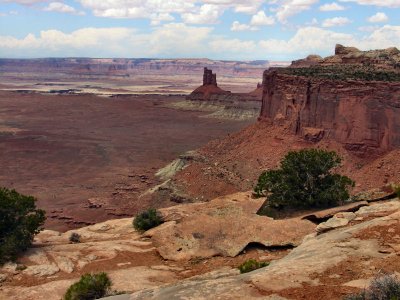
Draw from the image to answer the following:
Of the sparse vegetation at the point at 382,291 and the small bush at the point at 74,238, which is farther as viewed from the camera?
the small bush at the point at 74,238

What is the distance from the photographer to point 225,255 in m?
18.1

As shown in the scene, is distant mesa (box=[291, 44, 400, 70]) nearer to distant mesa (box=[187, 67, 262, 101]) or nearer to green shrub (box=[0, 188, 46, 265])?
green shrub (box=[0, 188, 46, 265])

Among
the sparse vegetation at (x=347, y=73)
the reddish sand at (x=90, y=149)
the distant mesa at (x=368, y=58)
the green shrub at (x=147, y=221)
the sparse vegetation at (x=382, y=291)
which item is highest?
the distant mesa at (x=368, y=58)

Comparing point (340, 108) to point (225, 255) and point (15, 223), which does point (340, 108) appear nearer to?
point (225, 255)

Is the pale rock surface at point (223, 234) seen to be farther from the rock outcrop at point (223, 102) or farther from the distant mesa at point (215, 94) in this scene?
the distant mesa at point (215, 94)

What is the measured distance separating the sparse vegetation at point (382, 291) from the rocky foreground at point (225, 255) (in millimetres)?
794

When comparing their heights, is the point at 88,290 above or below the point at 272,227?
below

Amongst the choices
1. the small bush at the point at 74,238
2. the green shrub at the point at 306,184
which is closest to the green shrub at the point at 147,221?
the small bush at the point at 74,238

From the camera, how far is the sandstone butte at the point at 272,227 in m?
11.0

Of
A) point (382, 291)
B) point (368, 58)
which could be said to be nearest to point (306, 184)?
point (382, 291)

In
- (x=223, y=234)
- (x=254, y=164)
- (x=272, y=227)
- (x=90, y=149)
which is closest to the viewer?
(x=272, y=227)

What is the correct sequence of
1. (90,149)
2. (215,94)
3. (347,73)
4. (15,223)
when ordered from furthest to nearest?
(215,94) → (90,149) → (347,73) → (15,223)

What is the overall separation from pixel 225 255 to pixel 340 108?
23.4 m

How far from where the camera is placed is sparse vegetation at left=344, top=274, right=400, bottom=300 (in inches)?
336
